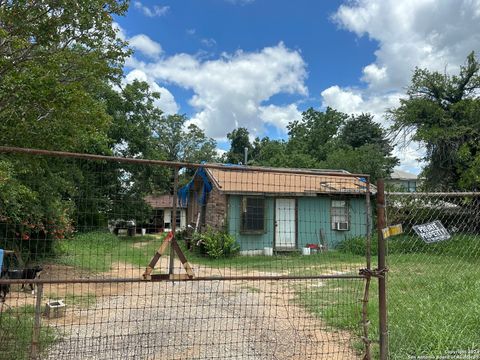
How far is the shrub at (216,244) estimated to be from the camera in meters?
12.6

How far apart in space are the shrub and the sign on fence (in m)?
8.86

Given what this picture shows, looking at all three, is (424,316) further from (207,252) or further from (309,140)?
(309,140)

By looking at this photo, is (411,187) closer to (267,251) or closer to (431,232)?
(267,251)

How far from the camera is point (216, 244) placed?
1287cm

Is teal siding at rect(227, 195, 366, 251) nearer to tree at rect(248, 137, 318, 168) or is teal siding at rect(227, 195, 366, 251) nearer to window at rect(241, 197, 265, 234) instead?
window at rect(241, 197, 265, 234)

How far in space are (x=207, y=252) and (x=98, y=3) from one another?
8.42m

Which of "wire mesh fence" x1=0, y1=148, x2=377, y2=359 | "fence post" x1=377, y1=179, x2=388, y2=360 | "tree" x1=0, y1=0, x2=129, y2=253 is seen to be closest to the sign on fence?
"fence post" x1=377, y1=179, x2=388, y2=360

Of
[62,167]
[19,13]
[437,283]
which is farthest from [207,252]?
[19,13]

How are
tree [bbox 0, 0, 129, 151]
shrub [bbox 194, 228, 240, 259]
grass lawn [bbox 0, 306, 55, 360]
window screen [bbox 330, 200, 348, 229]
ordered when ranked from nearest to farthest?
grass lawn [bbox 0, 306, 55, 360], tree [bbox 0, 0, 129, 151], shrub [bbox 194, 228, 240, 259], window screen [bbox 330, 200, 348, 229]

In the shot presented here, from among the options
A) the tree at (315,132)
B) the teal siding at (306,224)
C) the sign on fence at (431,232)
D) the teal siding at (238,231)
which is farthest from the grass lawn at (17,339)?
the tree at (315,132)

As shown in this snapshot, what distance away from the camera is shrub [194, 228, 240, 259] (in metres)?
12.6

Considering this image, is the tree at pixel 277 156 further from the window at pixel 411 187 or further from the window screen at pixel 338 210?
the window screen at pixel 338 210

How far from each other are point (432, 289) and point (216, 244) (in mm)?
7285

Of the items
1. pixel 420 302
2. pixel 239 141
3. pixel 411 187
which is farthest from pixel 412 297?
pixel 239 141
